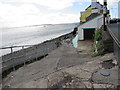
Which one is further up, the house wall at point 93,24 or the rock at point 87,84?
the house wall at point 93,24

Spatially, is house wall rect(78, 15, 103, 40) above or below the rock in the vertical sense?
above

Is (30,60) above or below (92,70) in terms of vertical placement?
below

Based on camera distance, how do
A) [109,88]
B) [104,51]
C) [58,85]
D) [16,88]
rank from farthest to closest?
[104,51] → [16,88] → [58,85] → [109,88]

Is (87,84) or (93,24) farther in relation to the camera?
(93,24)

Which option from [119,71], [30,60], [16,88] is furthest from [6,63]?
[119,71]

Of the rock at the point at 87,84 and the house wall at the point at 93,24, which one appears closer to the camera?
the rock at the point at 87,84

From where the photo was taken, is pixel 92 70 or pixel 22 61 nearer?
pixel 92 70

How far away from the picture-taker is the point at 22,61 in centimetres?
750

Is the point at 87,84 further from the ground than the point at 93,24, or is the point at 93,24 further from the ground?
the point at 93,24

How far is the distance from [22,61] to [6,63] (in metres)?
1.28

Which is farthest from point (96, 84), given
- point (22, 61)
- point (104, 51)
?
point (22, 61)

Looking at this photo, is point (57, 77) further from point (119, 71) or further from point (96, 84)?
point (119, 71)

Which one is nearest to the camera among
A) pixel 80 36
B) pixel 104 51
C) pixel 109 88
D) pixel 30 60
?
pixel 109 88

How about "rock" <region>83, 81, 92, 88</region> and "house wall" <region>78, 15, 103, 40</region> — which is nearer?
"rock" <region>83, 81, 92, 88</region>
